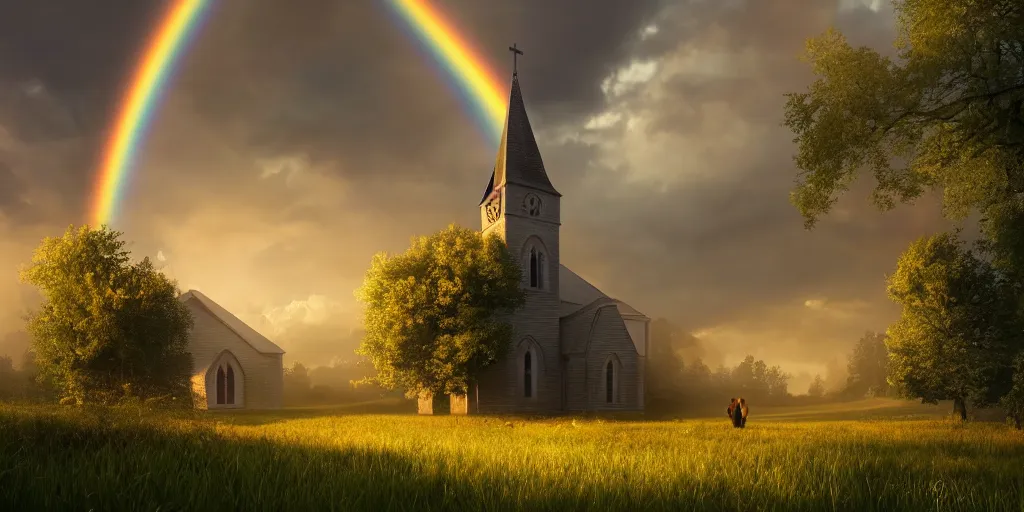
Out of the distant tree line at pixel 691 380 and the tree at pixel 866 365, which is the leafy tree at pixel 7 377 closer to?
the distant tree line at pixel 691 380

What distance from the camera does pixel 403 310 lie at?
111ft

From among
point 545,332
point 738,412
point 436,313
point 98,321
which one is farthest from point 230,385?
point 738,412

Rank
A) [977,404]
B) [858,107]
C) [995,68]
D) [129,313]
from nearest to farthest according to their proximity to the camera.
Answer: [995,68]
[858,107]
[977,404]
[129,313]

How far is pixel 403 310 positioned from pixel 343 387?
→ 3763cm

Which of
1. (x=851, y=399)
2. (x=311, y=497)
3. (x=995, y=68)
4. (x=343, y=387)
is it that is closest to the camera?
(x=311, y=497)

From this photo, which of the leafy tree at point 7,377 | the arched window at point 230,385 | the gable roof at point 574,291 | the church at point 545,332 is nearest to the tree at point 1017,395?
the church at point 545,332

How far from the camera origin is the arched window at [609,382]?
140 ft

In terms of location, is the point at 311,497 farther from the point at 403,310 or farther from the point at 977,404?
the point at 977,404

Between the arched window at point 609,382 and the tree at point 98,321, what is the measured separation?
2574 centimetres

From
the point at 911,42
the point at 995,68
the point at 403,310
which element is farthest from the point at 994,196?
the point at 403,310

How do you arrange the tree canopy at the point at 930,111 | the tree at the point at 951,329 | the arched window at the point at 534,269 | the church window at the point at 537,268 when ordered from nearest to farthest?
the tree canopy at the point at 930,111
the tree at the point at 951,329
the arched window at the point at 534,269
the church window at the point at 537,268

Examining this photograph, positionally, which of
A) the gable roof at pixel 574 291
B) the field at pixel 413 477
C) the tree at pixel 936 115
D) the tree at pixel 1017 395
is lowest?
the tree at pixel 1017 395

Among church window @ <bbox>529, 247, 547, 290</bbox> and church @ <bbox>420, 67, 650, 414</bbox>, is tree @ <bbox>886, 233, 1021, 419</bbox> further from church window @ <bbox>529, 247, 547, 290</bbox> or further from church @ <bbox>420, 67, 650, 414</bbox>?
church window @ <bbox>529, 247, 547, 290</bbox>

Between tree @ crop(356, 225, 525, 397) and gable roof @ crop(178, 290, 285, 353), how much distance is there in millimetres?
13063
